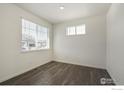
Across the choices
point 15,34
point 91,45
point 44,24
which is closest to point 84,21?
point 91,45

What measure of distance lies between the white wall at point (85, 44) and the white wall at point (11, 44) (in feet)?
6.99

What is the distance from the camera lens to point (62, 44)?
490cm

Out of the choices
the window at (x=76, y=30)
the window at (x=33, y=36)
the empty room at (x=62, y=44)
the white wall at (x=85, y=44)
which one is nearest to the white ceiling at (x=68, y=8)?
the empty room at (x=62, y=44)

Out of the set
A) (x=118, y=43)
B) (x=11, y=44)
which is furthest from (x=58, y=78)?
(x=118, y=43)

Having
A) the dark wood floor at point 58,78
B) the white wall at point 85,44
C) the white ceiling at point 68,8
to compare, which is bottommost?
the dark wood floor at point 58,78

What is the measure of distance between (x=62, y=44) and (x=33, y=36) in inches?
74.9

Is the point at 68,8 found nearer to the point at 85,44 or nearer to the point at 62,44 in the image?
the point at 85,44

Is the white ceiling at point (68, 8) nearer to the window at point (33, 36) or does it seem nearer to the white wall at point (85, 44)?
the window at point (33, 36)

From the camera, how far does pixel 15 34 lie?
2.61 meters

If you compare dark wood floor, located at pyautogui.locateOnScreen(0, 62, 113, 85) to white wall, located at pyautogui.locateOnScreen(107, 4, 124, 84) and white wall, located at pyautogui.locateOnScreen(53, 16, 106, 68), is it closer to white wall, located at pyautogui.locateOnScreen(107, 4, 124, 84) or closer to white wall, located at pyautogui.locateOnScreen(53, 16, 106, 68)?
white wall, located at pyautogui.locateOnScreen(107, 4, 124, 84)

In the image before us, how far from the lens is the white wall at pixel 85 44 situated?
140 inches

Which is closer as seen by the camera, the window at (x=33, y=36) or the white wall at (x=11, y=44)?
the white wall at (x=11, y=44)

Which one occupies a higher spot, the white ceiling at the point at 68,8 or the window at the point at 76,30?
the white ceiling at the point at 68,8
